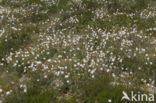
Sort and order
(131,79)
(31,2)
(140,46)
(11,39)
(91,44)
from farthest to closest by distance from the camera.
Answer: (31,2)
(11,39)
(91,44)
(140,46)
(131,79)

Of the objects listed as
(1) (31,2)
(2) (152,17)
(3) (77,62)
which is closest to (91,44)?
(3) (77,62)

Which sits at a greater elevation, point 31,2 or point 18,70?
point 31,2

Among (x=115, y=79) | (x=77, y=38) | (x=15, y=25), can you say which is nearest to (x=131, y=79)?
(x=115, y=79)

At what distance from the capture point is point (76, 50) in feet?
25.2

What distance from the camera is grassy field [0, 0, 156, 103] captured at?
18.9ft

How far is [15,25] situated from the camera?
32.2 ft

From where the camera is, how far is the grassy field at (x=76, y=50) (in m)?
5.76

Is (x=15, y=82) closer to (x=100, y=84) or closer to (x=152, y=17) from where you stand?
(x=100, y=84)

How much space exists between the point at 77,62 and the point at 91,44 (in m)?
1.41

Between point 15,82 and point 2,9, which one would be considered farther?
point 2,9

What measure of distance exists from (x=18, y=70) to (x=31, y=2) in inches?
237

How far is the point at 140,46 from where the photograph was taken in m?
7.60

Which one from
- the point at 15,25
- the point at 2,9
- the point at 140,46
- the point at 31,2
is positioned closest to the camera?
the point at 140,46

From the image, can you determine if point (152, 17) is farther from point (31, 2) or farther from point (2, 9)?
point (2, 9)
